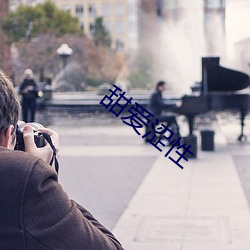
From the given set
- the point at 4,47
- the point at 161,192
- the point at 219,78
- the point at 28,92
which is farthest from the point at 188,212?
the point at 4,47

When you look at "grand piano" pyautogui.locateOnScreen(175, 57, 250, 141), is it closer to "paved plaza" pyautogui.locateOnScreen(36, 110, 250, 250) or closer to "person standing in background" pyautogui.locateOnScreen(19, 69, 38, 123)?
"paved plaza" pyautogui.locateOnScreen(36, 110, 250, 250)

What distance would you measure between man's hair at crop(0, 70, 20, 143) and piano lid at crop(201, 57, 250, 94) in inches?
482

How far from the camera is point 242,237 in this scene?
20.0ft

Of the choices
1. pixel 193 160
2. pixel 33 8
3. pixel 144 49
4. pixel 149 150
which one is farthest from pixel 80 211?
pixel 144 49

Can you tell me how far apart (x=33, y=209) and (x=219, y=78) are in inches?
502

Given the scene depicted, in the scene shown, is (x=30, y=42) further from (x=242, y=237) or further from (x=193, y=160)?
(x=242, y=237)

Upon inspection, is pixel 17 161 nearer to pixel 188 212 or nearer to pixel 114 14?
pixel 188 212

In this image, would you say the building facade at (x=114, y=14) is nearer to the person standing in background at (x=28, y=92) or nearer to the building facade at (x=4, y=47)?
the building facade at (x=4, y=47)

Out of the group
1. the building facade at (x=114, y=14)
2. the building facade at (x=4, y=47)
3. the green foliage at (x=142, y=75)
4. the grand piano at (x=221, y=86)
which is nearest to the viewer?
the grand piano at (x=221, y=86)

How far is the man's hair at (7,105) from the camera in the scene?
1818 mm

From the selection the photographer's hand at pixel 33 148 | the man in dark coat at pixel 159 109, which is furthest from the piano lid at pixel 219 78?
the photographer's hand at pixel 33 148

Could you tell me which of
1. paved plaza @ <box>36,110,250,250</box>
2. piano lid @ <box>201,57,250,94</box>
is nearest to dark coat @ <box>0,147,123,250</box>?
paved plaza @ <box>36,110,250,250</box>

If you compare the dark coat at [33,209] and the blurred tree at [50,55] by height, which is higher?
the dark coat at [33,209]

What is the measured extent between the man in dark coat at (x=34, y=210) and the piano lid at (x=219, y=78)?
12.3m
